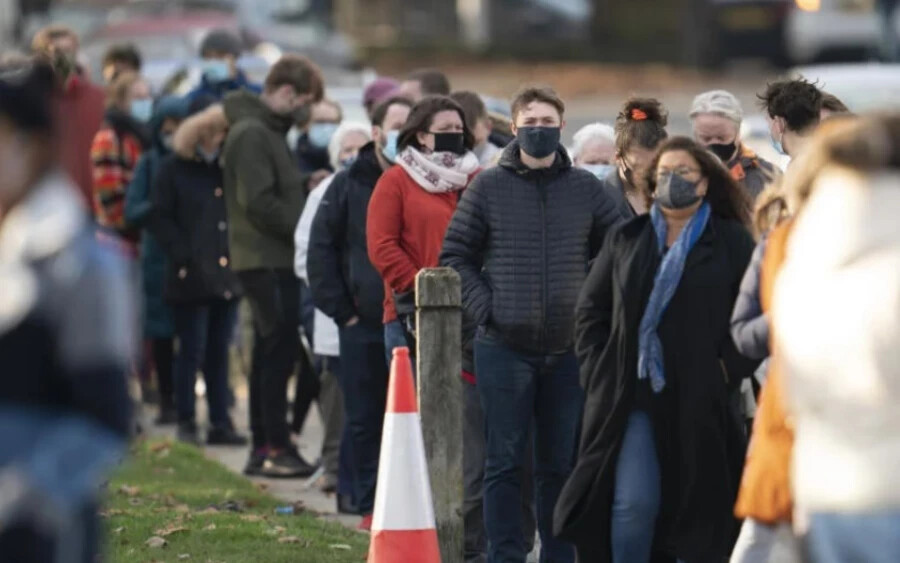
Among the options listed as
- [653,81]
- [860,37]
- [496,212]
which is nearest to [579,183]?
[496,212]

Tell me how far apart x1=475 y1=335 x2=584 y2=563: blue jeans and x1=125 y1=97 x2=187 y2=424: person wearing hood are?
5.53 metres

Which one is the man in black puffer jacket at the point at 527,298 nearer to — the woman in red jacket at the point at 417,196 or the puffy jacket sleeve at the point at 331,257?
the woman in red jacket at the point at 417,196

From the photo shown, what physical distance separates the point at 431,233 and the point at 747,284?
3349 mm

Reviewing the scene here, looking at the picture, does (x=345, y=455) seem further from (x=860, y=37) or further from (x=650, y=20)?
(x=650, y=20)

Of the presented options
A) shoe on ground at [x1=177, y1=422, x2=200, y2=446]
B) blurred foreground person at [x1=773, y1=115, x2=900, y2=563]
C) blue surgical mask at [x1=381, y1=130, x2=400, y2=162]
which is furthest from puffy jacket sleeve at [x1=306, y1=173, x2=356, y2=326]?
blurred foreground person at [x1=773, y1=115, x2=900, y2=563]

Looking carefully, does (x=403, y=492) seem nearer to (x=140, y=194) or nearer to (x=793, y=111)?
(x=793, y=111)

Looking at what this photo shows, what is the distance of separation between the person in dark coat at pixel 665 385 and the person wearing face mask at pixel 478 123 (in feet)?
10.7

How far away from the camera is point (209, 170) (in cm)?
1460

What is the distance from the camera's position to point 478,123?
1191cm

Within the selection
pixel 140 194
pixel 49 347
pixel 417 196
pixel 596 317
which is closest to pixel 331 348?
pixel 417 196

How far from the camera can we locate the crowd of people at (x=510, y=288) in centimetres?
575

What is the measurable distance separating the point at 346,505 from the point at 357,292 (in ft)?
3.88

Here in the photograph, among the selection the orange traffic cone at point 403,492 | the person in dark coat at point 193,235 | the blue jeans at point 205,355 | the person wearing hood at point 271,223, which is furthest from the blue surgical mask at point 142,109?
the orange traffic cone at point 403,492

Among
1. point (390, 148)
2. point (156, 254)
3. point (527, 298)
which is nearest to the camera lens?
point (527, 298)
